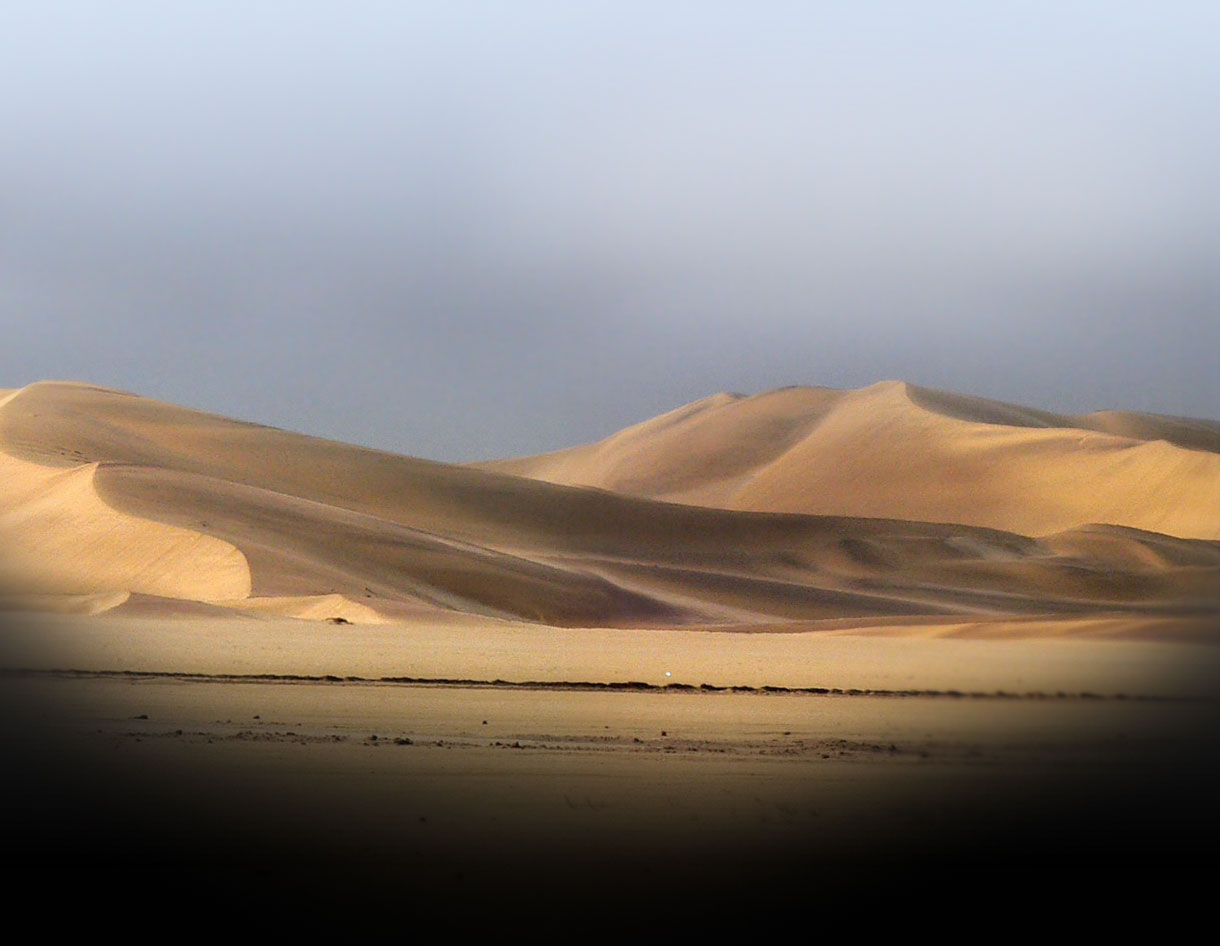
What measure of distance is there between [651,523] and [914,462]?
3206 centimetres

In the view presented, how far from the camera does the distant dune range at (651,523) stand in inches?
1355

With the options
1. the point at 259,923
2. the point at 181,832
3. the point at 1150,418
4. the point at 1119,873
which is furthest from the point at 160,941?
the point at 1150,418

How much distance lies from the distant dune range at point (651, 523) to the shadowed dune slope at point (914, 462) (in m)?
0.21

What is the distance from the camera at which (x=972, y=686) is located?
6.89 meters

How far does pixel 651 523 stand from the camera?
Result: 62.9 metres

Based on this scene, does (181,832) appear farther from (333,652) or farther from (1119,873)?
(333,652)

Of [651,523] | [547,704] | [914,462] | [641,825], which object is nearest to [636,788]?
[641,825]

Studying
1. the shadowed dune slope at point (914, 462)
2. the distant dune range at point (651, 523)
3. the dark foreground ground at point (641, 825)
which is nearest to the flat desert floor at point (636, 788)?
the dark foreground ground at point (641, 825)

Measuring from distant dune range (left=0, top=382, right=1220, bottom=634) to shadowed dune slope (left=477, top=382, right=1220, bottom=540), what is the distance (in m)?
0.21

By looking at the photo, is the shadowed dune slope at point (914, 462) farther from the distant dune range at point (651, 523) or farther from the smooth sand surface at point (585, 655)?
the smooth sand surface at point (585, 655)

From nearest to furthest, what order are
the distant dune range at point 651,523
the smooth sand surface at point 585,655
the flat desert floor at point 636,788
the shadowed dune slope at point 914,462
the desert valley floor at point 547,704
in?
1. the flat desert floor at point 636,788
2. the desert valley floor at point 547,704
3. the smooth sand surface at point 585,655
4. the distant dune range at point 651,523
5. the shadowed dune slope at point 914,462

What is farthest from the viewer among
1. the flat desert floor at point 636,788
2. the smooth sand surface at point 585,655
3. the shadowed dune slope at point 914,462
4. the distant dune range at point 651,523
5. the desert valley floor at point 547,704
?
the shadowed dune slope at point 914,462

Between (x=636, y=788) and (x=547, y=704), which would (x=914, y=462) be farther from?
(x=636, y=788)

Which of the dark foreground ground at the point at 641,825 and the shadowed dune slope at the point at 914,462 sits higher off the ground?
the shadowed dune slope at the point at 914,462
